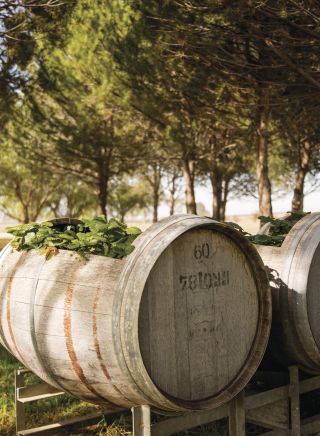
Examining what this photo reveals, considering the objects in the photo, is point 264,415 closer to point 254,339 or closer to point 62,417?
point 254,339

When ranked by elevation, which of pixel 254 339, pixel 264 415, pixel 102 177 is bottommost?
pixel 264 415

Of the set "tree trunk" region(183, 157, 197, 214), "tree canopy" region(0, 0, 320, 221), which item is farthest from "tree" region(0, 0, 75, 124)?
"tree trunk" region(183, 157, 197, 214)

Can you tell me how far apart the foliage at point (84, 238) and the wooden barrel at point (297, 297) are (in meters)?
1.13

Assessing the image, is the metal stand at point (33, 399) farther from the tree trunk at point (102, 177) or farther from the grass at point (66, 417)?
the tree trunk at point (102, 177)

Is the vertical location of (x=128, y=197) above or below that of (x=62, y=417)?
above

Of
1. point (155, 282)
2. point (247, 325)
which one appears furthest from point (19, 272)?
point (247, 325)

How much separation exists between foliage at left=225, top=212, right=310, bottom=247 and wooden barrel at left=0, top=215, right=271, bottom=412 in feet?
2.82

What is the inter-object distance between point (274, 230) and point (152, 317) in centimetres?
199

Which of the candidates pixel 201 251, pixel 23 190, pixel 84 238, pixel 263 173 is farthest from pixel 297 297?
pixel 23 190

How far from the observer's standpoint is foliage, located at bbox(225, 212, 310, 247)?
4.24m

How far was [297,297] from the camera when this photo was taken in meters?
3.71

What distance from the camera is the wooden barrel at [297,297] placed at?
12.1 ft

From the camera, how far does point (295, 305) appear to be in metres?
3.70

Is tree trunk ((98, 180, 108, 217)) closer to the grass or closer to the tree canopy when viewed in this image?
the tree canopy
